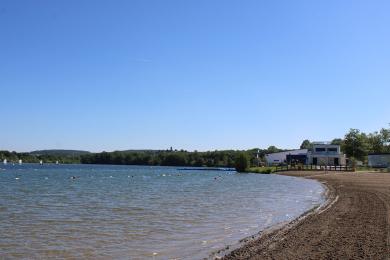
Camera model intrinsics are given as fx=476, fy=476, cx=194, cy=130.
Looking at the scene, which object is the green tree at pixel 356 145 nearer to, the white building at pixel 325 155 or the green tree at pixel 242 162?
the white building at pixel 325 155

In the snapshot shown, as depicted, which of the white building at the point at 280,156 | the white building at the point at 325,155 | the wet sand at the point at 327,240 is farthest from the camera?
the white building at the point at 280,156

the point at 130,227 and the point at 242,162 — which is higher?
the point at 242,162

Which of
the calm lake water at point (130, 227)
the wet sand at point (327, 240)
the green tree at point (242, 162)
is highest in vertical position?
the green tree at point (242, 162)

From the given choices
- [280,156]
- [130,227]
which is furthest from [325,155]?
[130,227]

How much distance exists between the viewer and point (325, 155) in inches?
4609

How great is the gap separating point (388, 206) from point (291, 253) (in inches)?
554

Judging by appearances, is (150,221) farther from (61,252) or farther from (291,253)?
(291,253)

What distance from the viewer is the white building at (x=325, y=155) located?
116 m

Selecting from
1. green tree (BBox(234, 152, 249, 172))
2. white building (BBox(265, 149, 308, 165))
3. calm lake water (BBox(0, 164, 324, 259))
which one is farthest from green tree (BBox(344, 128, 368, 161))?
calm lake water (BBox(0, 164, 324, 259))

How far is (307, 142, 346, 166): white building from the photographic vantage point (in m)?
116

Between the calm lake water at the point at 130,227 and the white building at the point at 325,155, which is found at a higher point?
the white building at the point at 325,155

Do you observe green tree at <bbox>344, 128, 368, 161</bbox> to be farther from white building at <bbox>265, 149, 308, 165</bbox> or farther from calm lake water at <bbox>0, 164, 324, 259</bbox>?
calm lake water at <bbox>0, 164, 324, 259</bbox>

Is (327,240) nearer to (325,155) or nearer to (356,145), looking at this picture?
(325,155)

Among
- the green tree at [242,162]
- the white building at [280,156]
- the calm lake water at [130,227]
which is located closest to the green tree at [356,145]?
the white building at [280,156]
